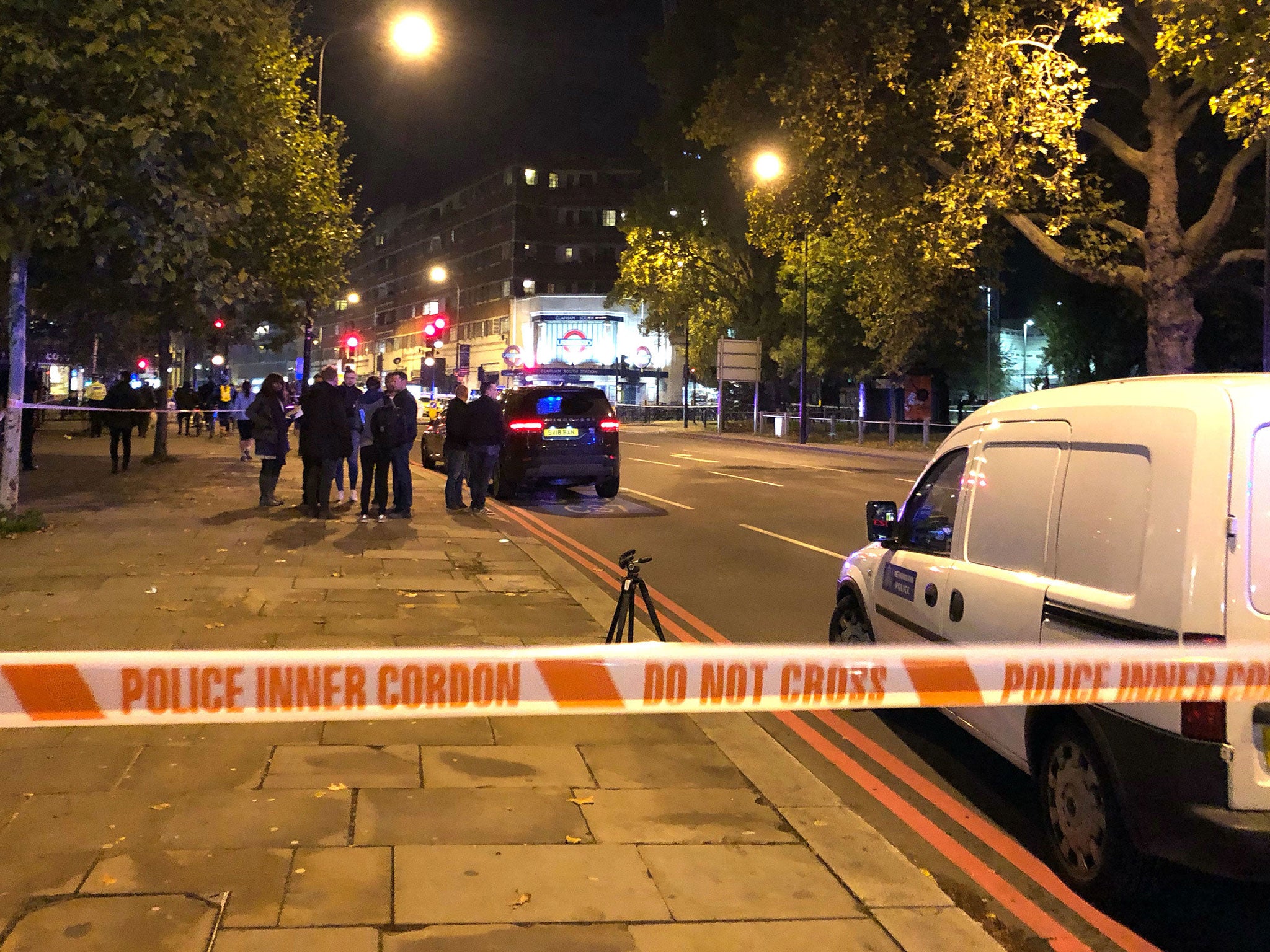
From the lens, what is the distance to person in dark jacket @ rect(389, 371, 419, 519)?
14867 millimetres

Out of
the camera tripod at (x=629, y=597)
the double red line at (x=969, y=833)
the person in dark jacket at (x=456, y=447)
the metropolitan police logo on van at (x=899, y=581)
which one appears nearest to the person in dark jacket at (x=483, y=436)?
the person in dark jacket at (x=456, y=447)

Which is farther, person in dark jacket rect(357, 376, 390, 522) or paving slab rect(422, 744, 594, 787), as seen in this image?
person in dark jacket rect(357, 376, 390, 522)

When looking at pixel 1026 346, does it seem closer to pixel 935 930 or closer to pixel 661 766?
pixel 661 766

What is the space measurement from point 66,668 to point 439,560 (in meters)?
8.67

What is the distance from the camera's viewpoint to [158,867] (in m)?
4.26

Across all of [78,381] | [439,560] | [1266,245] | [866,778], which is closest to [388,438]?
[439,560]

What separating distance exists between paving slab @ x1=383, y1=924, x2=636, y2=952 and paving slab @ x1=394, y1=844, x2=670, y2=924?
0.06 meters

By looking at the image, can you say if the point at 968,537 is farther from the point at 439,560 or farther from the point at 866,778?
the point at 439,560

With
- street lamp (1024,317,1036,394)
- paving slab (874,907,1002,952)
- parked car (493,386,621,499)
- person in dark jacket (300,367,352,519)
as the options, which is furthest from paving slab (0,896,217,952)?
street lamp (1024,317,1036,394)

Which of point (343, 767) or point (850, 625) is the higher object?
point (850, 625)

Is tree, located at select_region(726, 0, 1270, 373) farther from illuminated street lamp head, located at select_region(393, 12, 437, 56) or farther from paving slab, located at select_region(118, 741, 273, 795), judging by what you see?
paving slab, located at select_region(118, 741, 273, 795)

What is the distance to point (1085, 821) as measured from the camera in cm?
452

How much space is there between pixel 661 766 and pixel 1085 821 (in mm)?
1930

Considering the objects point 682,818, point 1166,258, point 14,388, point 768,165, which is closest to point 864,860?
point 682,818
